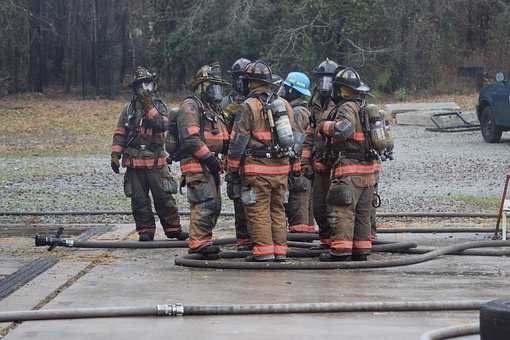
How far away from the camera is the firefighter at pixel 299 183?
32.8 ft

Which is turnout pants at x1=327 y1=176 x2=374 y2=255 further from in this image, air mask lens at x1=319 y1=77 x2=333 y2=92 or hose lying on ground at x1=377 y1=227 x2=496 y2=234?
hose lying on ground at x1=377 y1=227 x2=496 y2=234

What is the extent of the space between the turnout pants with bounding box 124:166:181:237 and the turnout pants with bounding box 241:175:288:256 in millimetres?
1569

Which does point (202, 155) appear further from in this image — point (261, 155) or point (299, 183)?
point (299, 183)

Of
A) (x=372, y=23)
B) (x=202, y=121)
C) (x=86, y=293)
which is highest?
(x=372, y=23)

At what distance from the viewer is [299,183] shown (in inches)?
401

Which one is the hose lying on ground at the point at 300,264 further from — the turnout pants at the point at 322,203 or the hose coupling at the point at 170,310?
the hose coupling at the point at 170,310

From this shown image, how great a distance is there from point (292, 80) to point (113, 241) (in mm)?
2305

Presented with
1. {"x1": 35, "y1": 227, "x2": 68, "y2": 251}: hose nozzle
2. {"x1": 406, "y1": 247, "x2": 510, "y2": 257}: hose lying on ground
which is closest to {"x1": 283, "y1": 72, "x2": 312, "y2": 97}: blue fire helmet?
{"x1": 406, "y1": 247, "x2": 510, "y2": 257}: hose lying on ground

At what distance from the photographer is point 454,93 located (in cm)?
3275

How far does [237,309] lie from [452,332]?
139cm

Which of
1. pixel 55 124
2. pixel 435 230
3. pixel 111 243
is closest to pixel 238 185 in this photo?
pixel 111 243

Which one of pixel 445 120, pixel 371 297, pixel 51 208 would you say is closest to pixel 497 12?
pixel 445 120

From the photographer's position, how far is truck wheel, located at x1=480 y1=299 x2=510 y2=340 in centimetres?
553

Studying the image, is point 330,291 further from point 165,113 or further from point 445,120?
point 445,120
